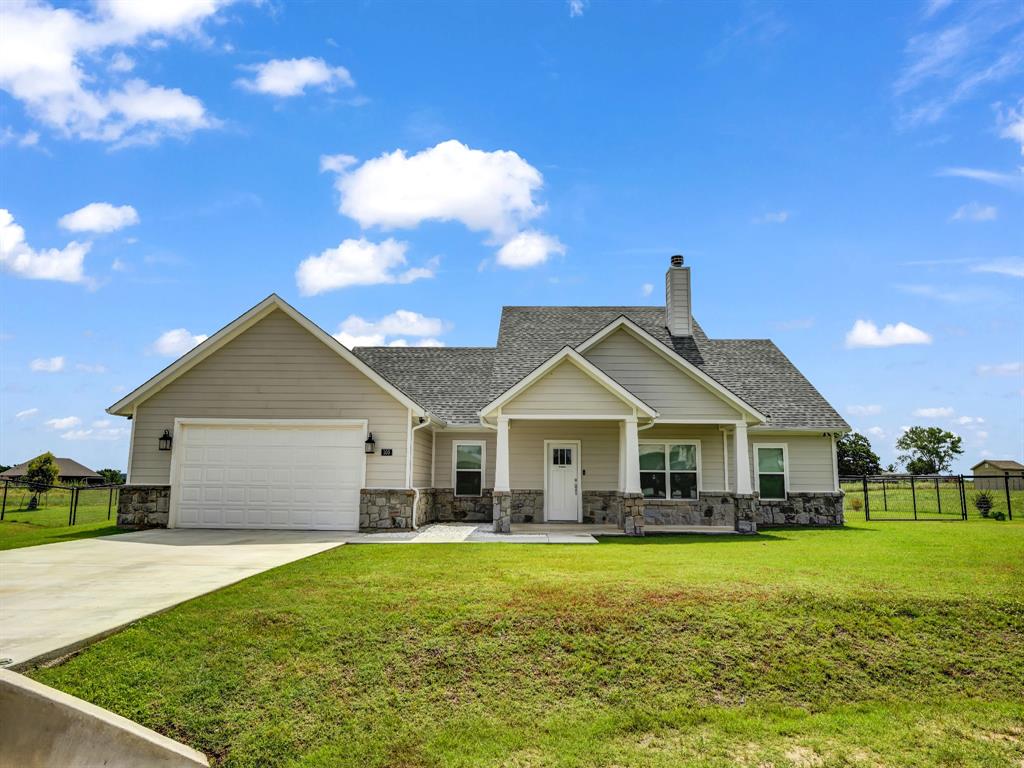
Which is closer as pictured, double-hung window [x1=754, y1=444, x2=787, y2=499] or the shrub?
double-hung window [x1=754, y1=444, x2=787, y2=499]

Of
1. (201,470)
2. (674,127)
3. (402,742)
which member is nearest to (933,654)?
(402,742)

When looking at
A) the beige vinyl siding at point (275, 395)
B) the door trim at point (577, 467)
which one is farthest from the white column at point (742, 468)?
the beige vinyl siding at point (275, 395)

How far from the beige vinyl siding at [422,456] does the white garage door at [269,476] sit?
5.45 ft

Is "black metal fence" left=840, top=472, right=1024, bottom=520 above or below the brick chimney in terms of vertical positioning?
below

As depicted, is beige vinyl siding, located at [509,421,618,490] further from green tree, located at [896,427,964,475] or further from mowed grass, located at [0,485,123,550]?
green tree, located at [896,427,964,475]

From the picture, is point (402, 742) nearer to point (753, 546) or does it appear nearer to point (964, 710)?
point (964, 710)

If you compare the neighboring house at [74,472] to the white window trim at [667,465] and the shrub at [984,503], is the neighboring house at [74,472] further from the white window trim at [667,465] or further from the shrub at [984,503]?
the shrub at [984,503]

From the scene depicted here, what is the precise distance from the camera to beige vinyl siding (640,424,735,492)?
18.7m

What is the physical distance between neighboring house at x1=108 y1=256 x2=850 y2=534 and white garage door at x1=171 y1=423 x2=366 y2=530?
0.03 meters

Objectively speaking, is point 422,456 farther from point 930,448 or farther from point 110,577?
point 930,448

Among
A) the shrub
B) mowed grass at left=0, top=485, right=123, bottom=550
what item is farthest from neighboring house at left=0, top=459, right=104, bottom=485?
the shrub

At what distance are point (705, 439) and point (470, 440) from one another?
274 inches

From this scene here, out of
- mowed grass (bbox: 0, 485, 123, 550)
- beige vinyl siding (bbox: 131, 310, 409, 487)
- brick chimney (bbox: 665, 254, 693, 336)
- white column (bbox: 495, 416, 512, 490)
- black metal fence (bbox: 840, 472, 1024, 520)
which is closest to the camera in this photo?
mowed grass (bbox: 0, 485, 123, 550)

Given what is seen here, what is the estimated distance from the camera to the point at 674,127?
14430 millimetres
